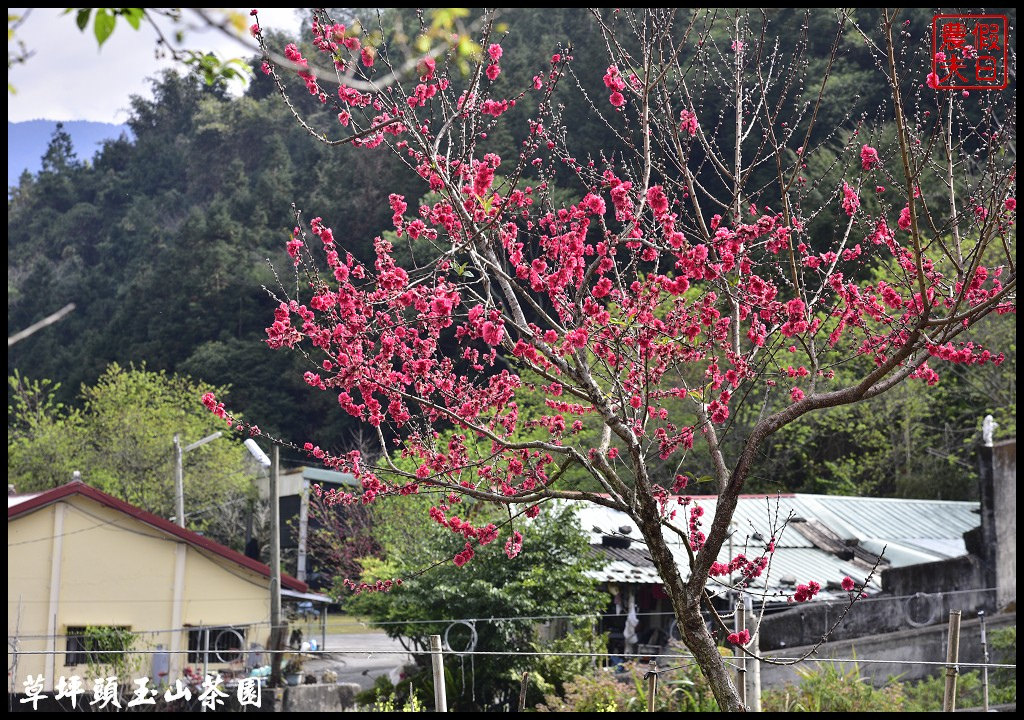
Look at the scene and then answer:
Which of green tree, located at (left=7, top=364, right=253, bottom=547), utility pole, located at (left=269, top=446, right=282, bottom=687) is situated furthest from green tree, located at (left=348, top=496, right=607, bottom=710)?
green tree, located at (left=7, top=364, right=253, bottom=547)

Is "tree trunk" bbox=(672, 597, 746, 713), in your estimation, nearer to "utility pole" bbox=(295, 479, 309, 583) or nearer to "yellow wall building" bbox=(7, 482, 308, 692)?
"yellow wall building" bbox=(7, 482, 308, 692)

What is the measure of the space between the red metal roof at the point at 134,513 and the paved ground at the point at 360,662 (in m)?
1.84

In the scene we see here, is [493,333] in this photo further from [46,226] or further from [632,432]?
[46,226]

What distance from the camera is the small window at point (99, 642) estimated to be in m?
15.9

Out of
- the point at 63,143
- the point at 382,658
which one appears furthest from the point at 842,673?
the point at 63,143

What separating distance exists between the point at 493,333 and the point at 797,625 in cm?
875

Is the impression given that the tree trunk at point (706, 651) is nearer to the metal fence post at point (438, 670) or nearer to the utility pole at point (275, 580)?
the metal fence post at point (438, 670)

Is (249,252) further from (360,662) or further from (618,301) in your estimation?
(618,301)

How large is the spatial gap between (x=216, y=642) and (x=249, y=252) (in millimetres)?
21478

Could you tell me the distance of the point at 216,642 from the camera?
1794cm

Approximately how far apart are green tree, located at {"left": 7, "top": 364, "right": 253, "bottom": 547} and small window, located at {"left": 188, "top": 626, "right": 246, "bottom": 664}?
31.6 ft

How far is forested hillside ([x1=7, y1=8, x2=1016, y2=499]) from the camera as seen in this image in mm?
21031

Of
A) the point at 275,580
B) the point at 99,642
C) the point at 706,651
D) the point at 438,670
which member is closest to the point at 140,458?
the point at 99,642

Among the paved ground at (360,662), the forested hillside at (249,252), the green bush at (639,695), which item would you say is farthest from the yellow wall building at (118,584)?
the green bush at (639,695)
